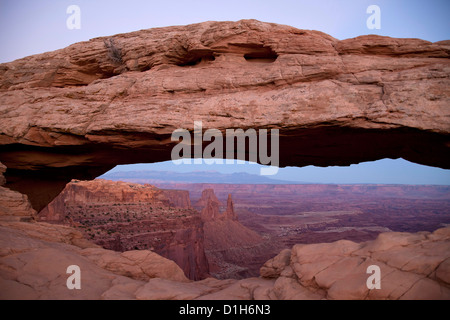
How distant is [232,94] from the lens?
28.3 feet

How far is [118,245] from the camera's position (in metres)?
20.3

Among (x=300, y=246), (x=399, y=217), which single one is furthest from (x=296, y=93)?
(x=399, y=217)

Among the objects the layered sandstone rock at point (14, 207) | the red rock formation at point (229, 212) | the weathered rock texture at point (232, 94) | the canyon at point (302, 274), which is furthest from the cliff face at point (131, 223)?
the red rock formation at point (229, 212)

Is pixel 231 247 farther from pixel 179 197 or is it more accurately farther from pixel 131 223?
pixel 131 223

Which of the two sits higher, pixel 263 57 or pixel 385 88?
pixel 263 57

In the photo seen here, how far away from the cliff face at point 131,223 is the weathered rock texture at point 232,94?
11.2m

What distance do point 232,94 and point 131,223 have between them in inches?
727

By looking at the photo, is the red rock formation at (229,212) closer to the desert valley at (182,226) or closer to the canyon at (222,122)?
the desert valley at (182,226)

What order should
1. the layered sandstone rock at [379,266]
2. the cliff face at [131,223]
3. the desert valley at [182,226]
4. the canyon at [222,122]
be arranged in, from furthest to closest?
1. the desert valley at [182,226]
2. the cliff face at [131,223]
3. the canyon at [222,122]
4. the layered sandstone rock at [379,266]

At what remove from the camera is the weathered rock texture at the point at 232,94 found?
25.1 feet

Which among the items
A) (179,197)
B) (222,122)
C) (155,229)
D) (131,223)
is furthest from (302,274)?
(179,197)
